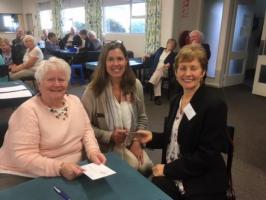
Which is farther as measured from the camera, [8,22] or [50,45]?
[8,22]

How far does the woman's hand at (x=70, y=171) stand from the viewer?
107cm

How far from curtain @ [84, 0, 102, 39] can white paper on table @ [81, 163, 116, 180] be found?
6.99m

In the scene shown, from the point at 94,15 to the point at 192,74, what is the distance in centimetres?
689

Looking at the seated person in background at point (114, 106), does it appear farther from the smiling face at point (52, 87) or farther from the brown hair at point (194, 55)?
the brown hair at point (194, 55)

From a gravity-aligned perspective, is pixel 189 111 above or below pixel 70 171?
above

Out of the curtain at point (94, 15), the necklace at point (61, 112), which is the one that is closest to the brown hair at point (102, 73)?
the necklace at point (61, 112)

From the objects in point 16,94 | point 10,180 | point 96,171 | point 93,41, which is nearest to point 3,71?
point 16,94

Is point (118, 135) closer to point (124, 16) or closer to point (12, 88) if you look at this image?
point (12, 88)

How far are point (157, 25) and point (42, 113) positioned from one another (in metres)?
4.89

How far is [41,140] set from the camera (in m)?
1.25

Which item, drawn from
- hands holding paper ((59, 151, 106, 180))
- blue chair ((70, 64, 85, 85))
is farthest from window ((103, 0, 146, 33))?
hands holding paper ((59, 151, 106, 180))

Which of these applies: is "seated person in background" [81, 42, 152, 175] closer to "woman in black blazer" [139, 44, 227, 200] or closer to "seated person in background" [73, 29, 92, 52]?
"woman in black blazer" [139, 44, 227, 200]

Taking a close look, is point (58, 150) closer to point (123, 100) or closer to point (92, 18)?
point (123, 100)

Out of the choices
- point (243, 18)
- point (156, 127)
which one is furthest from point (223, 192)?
point (243, 18)
